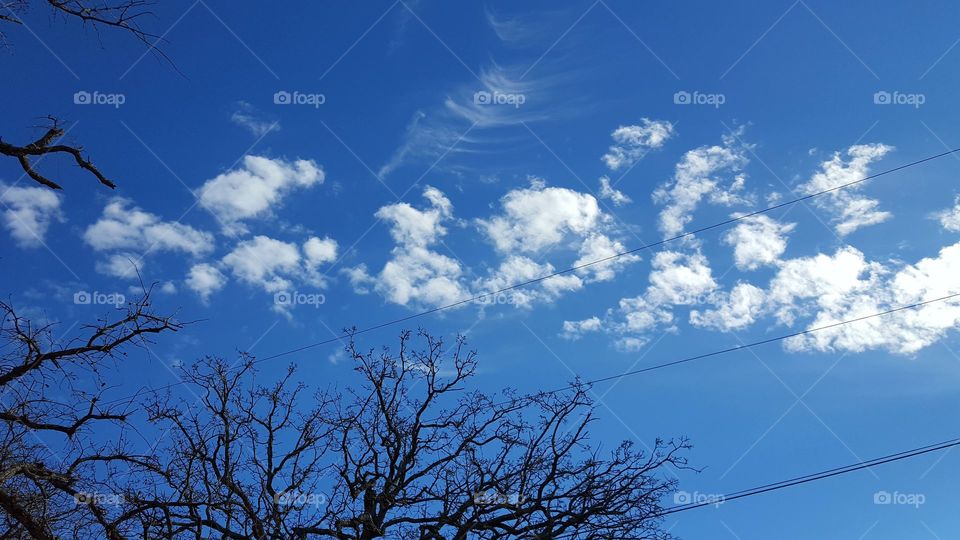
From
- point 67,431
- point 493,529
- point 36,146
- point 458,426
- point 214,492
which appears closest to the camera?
point 36,146

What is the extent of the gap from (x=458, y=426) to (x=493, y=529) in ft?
8.40

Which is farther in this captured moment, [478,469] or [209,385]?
[209,385]

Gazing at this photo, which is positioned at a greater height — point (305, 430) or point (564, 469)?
point (305, 430)

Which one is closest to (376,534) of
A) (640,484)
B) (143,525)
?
(143,525)

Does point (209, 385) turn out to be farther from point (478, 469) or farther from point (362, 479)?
point (478, 469)

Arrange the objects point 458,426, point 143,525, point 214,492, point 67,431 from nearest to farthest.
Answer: point 67,431, point 143,525, point 214,492, point 458,426

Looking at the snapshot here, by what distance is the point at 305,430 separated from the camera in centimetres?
1495

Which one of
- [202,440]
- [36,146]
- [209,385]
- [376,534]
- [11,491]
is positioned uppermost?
[209,385]

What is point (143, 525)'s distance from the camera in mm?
11805

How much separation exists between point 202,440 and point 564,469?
A: 6775 mm

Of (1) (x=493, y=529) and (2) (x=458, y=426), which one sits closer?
(1) (x=493, y=529)

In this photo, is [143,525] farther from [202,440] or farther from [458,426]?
[458,426]

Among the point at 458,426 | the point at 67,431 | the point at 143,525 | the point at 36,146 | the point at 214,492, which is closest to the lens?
the point at 36,146

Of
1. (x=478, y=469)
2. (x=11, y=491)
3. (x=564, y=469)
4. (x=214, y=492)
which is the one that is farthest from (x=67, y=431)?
(x=564, y=469)
